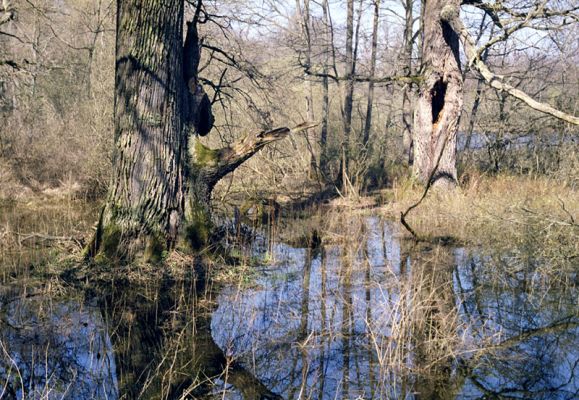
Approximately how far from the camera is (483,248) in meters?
9.65

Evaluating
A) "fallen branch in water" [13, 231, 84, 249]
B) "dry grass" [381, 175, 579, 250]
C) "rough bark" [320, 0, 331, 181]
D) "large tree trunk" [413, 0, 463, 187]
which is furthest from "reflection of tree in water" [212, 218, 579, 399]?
"rough bark" [320, 0, 331, 181]

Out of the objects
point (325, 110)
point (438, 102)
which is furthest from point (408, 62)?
point (438, 102)

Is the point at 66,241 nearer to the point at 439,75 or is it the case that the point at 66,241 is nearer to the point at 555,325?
the point at 555,325

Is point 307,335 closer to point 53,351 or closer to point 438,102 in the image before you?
point 53,351

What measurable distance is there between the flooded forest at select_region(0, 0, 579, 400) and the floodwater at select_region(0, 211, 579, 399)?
0.03 metres

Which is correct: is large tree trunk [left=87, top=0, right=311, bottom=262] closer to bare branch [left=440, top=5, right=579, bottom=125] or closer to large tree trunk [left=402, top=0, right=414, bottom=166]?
bare branch [left=440, top=5, right=579, bottom=125]

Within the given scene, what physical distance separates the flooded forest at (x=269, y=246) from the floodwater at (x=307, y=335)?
0.03m

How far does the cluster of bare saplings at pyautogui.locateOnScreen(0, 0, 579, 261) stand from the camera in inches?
344

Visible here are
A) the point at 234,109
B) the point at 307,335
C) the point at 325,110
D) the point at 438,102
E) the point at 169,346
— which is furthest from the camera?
the point at 325,110

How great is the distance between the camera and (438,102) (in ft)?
46.4

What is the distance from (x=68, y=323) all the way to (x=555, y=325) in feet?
16.8

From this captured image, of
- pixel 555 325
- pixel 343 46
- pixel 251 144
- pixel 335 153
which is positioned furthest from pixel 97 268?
pixel 343 46

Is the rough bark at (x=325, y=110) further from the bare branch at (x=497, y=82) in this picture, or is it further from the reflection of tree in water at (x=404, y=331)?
the reflection of tree in water at (x=404, y=331)

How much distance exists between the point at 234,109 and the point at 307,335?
1080 centimetres
